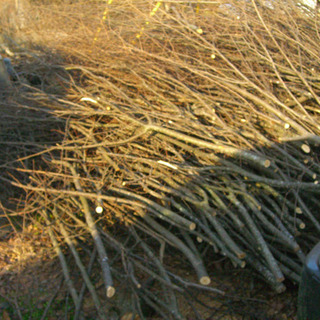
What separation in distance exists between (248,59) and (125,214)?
2.65 meters

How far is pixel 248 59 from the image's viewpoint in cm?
497

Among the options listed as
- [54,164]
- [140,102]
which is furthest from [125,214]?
[140,102]

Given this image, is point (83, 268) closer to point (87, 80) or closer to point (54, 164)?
point (54, 164)

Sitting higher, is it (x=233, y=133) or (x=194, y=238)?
(x=233, y=133)

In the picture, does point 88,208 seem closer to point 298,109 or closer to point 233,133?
point 233,133

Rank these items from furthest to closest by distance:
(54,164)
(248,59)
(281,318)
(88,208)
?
1. (248,59)
2. (54,164)
3. (88,208)
4. (281,318)

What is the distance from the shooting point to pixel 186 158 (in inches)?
157

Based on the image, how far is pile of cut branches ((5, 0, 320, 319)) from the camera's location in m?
3.32

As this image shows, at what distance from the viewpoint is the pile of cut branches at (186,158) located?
3320 millimetres

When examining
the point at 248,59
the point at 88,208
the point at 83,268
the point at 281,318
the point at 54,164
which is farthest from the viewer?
the point at 248,59

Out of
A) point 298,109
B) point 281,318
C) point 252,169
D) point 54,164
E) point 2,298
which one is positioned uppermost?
point 298,109

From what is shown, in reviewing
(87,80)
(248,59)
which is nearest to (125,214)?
(87,80)

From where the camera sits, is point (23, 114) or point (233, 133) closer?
point (233, 133)

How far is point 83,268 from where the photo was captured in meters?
3.34
